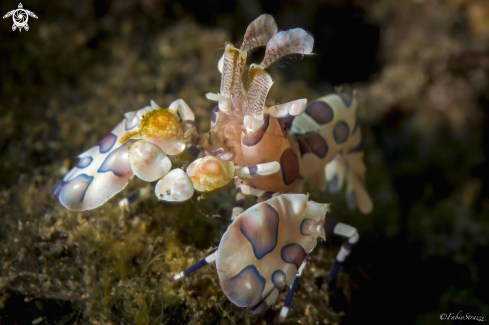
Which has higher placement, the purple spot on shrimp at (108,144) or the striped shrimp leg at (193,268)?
the purple spot on shrimp at (108,144)

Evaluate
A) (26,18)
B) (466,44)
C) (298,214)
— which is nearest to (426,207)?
(466,44)

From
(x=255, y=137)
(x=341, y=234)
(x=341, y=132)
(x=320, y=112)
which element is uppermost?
(x=255, y=137)

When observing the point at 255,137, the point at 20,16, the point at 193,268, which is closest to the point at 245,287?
the point at 193,268

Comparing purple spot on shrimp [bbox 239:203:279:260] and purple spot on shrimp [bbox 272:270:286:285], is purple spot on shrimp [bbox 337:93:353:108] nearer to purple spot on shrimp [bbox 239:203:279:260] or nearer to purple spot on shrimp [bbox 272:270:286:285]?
purple spot on shrimp [bbox 239:203:279:260]

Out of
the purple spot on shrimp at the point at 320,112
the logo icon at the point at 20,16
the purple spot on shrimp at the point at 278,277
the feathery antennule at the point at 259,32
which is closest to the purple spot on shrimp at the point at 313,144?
the purple spot on shrimp at the point at 320,112

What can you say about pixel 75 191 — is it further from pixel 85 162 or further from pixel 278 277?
pixel 278 277

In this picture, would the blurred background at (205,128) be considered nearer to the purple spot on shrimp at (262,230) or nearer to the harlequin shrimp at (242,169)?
the harlequin shrimp at (242,169)

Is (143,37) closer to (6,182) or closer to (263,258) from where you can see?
(6,182)
